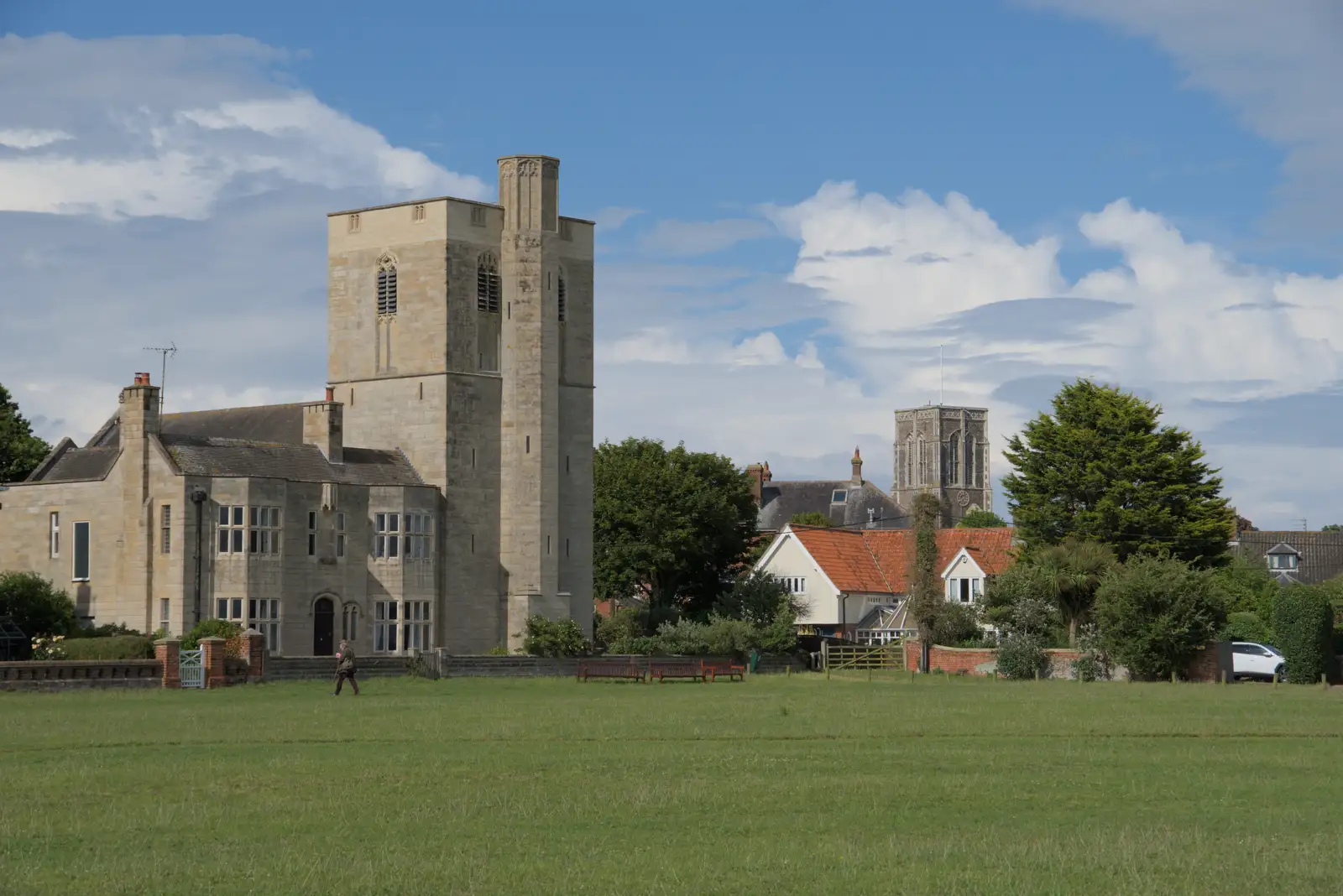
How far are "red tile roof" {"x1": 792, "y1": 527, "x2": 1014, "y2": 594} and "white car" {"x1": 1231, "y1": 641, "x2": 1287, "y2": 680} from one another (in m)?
32.7

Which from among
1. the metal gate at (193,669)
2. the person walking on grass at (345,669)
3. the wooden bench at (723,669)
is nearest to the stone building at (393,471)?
the wooden bench at (723,669)

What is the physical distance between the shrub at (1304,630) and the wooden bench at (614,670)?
20501mm

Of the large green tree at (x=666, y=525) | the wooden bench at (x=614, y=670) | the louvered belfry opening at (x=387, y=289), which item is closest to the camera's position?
the wooden bench at (x=614, y=670)

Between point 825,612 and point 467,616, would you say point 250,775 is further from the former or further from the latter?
point 825,612

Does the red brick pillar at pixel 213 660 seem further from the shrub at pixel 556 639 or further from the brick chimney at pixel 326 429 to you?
the brick chimney at pixel 326 429

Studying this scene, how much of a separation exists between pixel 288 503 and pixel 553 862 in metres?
52.9

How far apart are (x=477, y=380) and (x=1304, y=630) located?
1368 inches

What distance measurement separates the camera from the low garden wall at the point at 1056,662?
59.5 metres

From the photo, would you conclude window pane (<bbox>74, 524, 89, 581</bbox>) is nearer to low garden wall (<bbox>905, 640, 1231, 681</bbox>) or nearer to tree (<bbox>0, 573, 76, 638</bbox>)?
tree (<bbox>0, 573, 76, 638</bbox>)

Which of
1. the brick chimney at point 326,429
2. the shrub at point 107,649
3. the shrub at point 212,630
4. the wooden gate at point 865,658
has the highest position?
the brick chimney at point 326,429

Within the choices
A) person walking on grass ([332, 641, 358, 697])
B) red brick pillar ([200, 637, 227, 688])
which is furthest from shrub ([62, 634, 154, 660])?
person walking on grass ([332, 641, 358, 697])

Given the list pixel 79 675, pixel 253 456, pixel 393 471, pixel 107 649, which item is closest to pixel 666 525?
pixel 393 471

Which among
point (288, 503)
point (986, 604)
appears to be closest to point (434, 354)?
point (288, 503)

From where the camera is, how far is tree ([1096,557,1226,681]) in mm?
58031
